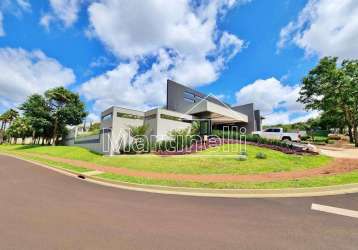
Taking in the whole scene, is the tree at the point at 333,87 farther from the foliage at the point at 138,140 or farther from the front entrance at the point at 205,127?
the foliage at the point at 138,140

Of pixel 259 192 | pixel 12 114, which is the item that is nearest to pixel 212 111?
pixel 259 192

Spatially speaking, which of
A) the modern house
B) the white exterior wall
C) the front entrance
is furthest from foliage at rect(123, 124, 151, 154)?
the front entrance

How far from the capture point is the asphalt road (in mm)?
3602

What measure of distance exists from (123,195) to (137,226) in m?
3.08

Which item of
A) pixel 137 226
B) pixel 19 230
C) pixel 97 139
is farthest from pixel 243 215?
pixel 97 139

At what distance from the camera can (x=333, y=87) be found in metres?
23.0

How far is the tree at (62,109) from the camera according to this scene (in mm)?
35625

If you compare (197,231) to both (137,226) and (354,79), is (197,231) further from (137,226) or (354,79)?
(354,79)

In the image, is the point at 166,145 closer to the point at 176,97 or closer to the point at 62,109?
the point at 176,97

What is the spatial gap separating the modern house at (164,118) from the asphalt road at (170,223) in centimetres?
1284

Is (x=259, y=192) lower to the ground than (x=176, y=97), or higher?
lower

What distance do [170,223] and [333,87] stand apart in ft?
88.9

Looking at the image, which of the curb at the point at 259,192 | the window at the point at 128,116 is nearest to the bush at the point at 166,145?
the window at the point at 128,116

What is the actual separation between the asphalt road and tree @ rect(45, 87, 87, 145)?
1300 inches
